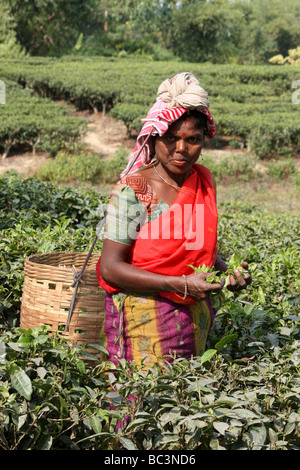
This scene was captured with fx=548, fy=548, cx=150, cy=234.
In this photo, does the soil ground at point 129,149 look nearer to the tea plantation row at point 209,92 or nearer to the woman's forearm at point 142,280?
the tea plantation row at point 209,92

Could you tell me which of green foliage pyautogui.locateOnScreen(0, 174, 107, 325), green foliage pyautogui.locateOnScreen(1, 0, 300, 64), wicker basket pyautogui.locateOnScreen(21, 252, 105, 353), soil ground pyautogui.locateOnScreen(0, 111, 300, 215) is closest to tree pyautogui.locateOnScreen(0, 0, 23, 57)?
green foliage pyautogui.locateOnScreen(1, 0, 300, 64)

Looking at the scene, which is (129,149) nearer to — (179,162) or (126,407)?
(179,162)

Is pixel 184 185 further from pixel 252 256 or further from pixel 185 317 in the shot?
pixel 252 256

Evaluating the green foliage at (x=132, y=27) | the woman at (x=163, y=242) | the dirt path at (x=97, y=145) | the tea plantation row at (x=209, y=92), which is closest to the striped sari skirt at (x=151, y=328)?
the woman at (x=163, y=242)

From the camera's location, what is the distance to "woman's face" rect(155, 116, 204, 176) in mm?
1935

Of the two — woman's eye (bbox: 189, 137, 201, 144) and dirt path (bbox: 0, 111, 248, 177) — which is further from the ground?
woman's eye (bbox: 189, 137, 201, 144)

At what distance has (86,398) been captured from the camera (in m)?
1.62

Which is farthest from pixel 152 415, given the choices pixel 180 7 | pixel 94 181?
pixel 180 7

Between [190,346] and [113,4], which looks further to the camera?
[113,4]

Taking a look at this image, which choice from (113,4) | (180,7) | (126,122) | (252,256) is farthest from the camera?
(113,4)

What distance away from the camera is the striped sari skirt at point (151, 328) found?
76.0 inches

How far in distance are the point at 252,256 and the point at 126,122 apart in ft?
36.0

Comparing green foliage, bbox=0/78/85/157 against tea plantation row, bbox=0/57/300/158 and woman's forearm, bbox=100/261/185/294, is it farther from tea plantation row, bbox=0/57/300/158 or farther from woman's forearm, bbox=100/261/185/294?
woman's forearm, bbox=100/261/185/294

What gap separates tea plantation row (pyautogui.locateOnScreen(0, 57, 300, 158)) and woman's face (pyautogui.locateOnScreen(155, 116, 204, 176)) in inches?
426
